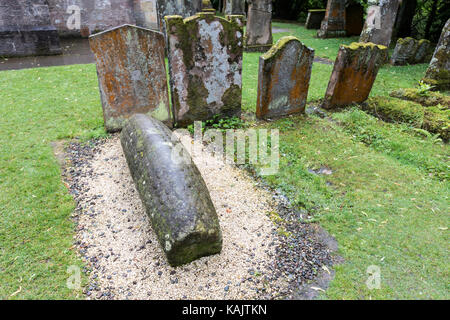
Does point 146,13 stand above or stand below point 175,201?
above

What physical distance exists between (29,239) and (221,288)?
229cm

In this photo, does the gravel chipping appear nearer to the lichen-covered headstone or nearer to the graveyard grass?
the graveyard grass

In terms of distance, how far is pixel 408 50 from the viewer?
10.1 m

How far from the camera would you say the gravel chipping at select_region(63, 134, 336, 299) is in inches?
113

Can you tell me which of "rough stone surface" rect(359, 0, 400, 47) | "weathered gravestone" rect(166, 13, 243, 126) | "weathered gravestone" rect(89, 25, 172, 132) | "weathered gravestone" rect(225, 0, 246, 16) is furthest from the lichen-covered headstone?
"weathered gravestone" rect(89, 25, 172, 132)

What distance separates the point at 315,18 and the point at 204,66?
556 inches

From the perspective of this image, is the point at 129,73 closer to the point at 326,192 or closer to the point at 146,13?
the point at 326,192

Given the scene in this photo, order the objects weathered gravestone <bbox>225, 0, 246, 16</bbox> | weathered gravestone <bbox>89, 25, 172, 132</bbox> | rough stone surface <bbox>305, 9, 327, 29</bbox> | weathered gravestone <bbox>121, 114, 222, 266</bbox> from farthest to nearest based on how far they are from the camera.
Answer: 1. rough stone surface <bbox>305, 9, 327, 29</bbox>
2. weathered gravestone <bbox>225, 0, 246, 16</bbox>
3. weathered gravestone <bbox>89, 25, 172, 132</bbox>
4. weathered gravestone <bbox>121, 114, 222, 266</bbox>

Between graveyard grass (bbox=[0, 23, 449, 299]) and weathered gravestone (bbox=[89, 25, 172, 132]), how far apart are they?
74 centimetres

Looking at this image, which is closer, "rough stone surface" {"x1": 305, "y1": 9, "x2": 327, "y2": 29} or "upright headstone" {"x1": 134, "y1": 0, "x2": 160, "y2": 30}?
"upright headstone" {"x1": 134, "y1": 0, "x2": 160, "y2": 30}

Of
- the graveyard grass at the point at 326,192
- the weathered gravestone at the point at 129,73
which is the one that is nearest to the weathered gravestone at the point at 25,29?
the graveyard grass at the point at 326,192

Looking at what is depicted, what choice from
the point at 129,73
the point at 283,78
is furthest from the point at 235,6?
the point at 129,73
